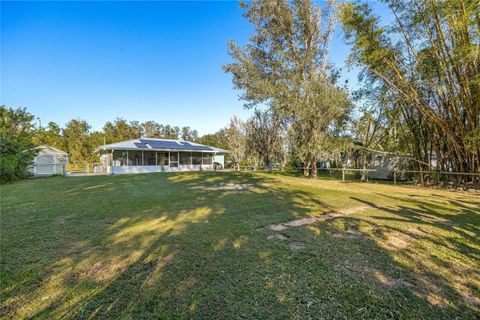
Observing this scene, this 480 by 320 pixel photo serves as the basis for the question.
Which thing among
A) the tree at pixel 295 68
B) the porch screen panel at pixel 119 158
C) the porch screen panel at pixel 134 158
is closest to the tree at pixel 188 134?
the porch screen panel at pixel 134 158

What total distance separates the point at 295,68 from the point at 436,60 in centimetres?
711

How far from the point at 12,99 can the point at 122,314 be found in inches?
1142

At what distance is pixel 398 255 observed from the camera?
2.62 meters

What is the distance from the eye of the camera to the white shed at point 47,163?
15555mm

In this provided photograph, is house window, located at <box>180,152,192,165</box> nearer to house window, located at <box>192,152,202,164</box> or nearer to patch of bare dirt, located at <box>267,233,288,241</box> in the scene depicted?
house window, located at <box>192,152,202,164</box>

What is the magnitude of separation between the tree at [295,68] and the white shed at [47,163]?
14.8 meters

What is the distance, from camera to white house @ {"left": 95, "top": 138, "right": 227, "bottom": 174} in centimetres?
1675

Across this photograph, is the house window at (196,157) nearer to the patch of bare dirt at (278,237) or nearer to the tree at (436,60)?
the tree at (436,60)

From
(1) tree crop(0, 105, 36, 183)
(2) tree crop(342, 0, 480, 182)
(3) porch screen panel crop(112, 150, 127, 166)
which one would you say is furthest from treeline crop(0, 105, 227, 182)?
(2) tree crop(342, 0, 480, 182)

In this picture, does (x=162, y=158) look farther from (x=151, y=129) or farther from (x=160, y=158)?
(x=151, y=129)

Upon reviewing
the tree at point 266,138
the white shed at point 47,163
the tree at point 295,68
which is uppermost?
the tree at point 295,68

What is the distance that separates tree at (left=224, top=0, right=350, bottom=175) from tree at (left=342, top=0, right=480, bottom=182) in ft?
10.0

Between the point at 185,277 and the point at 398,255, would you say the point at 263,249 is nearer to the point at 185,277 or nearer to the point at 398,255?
the point at 185,277

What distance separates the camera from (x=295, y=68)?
13602 mm
